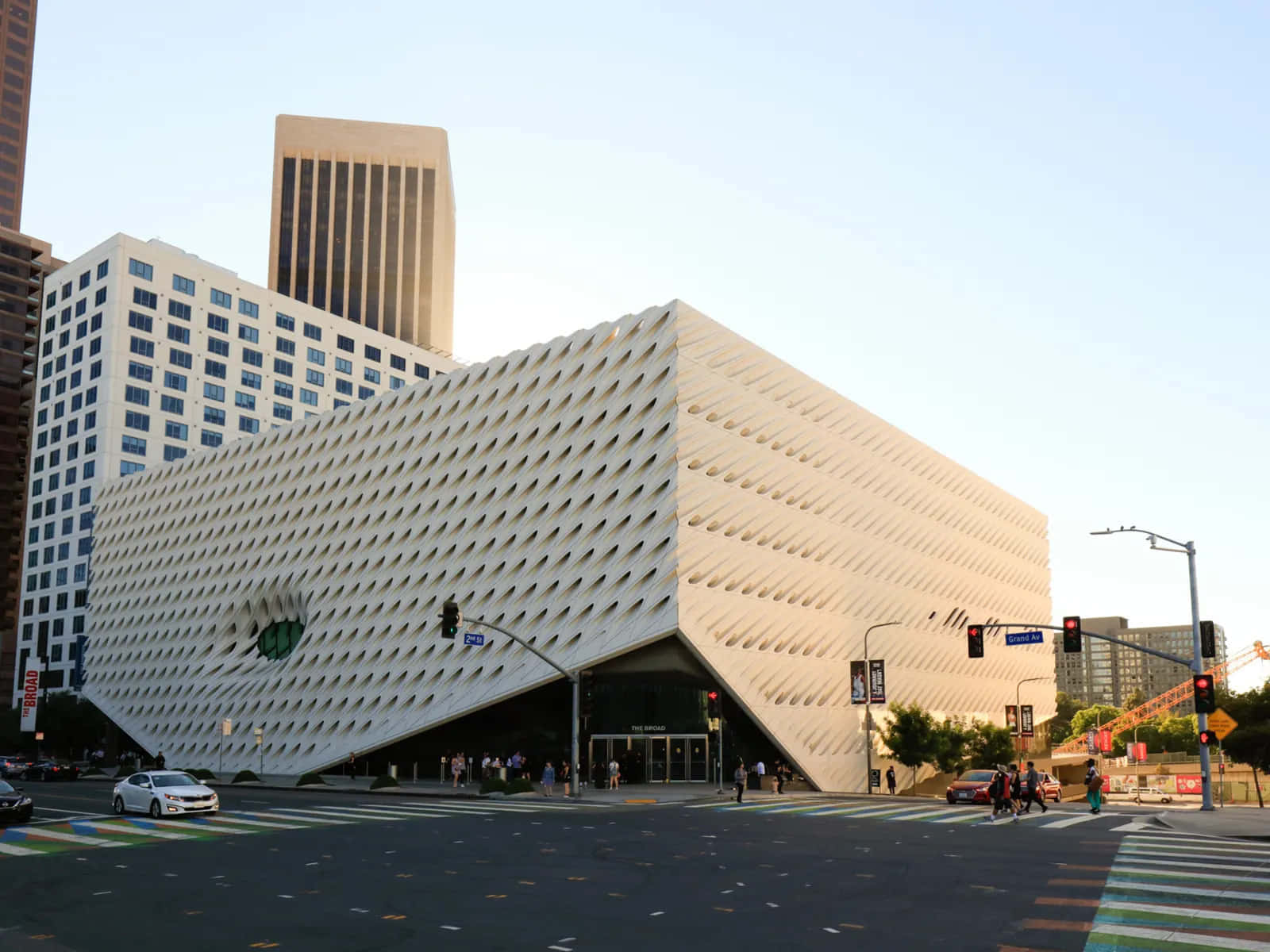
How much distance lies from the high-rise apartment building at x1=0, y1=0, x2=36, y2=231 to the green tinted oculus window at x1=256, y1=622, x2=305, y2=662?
439ft

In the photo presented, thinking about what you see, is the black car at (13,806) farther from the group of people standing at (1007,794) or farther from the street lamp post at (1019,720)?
the street lamp post at (1019,720)

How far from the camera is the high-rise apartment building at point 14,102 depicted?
563 feet

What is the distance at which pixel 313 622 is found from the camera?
6675cm

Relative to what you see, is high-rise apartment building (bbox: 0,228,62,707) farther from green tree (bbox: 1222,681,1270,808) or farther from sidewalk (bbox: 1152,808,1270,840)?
sidewalk (bbox: 1152,808,1270,840)

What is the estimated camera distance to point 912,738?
5844 centimetres

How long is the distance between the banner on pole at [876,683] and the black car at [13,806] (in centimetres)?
3962

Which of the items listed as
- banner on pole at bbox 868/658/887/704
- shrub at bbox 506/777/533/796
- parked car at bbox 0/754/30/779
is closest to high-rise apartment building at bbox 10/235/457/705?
parked car at bbox 0/754/30/779

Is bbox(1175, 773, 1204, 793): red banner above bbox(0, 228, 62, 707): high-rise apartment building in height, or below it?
below

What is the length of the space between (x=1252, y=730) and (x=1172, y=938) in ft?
151

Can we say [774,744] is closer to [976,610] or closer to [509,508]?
[509,508]

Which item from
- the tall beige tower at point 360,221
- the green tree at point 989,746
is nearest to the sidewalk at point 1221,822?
the green tree at point 989,746

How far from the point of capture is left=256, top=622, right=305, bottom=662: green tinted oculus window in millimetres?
69562

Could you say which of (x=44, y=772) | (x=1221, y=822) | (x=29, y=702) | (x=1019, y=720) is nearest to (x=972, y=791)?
(x=1221, y=822)

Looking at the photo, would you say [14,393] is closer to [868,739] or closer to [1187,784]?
[868,739]
